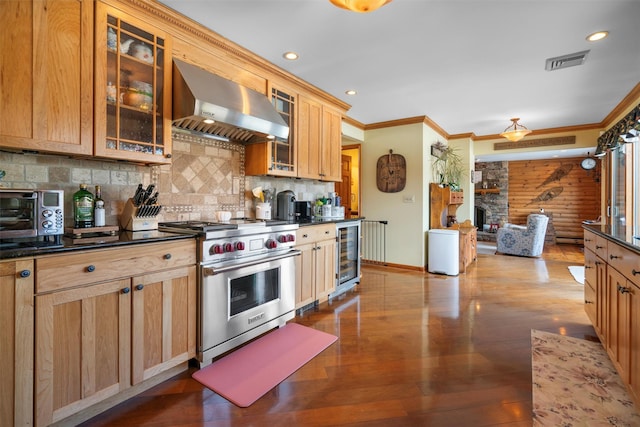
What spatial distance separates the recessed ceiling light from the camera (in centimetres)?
247

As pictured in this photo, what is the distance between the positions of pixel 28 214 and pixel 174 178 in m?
1.10

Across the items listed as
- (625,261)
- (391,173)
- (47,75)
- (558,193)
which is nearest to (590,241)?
(625,261)

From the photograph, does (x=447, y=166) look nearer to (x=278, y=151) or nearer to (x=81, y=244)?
(x=278, y=151)

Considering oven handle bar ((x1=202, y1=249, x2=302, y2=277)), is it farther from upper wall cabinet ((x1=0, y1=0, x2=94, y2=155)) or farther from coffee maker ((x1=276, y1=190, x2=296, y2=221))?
upper wall cabinet ((x1=0, y1=0, x2=94, y2=155))

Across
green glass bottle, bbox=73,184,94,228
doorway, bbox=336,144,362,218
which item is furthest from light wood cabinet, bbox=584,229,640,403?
doorway, bbox=336,144,362,218

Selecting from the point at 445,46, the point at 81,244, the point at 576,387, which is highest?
the point at 445,46

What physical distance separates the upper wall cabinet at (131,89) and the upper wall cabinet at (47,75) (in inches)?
2.5

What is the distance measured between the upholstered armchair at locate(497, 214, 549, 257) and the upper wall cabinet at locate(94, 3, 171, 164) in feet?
22.0

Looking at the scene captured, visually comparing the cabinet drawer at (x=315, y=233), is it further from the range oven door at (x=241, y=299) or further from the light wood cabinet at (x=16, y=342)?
the light wood cabinet at (x=16, y=342)

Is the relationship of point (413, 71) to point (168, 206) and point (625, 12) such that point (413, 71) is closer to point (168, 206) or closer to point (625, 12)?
point (625, 12)

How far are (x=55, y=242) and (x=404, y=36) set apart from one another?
274 centimetres

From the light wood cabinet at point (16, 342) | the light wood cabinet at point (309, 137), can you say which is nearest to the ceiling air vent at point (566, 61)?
the light wood cabinet at point (309, 137)

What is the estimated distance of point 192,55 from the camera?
94.7 inches

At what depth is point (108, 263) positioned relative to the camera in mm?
1607
